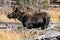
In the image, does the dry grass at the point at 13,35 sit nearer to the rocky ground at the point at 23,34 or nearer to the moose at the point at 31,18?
the rocky ground at the point at 23,34

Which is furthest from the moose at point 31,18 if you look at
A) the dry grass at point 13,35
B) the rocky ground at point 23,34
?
the dry grass at point 13,35

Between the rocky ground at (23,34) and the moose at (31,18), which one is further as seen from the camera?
the moose at (31,18)

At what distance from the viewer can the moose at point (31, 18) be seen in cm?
1551

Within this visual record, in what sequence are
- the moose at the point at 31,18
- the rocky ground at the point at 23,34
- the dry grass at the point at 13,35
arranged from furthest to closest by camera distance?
the moose at the point at 31,18, the dry grass at the point at 13,35, the rocky ground at the point at 23,34

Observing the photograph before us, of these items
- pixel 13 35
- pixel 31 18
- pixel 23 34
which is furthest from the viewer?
pixel 31 18

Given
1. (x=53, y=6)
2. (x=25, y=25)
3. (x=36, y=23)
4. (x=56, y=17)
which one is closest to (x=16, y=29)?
(x=25, y=25)

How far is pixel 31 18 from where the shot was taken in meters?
16.0

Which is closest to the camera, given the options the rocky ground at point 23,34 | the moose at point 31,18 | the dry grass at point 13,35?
the rocky ground at point 23,34

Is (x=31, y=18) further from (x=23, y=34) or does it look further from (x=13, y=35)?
(x=13, y=35)

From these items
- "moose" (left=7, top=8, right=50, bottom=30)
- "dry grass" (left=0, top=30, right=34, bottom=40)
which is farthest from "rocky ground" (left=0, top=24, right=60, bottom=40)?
"moose" (left=7, top=8, right=50, bottom=30)

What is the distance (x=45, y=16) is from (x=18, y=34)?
2.75 metres

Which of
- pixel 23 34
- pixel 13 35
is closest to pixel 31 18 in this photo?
pixel 23 34

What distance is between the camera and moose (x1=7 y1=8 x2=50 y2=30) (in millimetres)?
15508

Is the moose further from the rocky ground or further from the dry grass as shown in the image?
the dry grass
